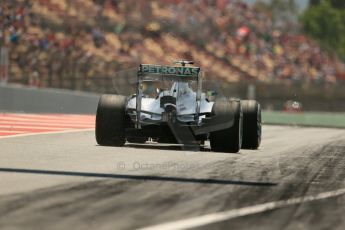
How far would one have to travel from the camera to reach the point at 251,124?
12.1 m

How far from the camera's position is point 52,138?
13156mm

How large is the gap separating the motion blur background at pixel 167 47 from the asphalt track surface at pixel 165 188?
10.8 m

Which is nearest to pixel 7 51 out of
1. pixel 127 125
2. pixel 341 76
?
pixel 127 125

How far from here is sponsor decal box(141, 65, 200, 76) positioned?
11.3 meters

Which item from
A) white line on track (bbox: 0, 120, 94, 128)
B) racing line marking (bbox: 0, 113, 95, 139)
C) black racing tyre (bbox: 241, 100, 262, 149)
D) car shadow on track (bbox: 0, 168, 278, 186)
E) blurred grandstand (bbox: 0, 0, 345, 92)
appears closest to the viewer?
car shadow on track (bbox: 0, 168, 278, 186)

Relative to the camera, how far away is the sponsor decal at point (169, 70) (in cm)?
1127

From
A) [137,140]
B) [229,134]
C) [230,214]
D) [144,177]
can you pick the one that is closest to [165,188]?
[144,177]

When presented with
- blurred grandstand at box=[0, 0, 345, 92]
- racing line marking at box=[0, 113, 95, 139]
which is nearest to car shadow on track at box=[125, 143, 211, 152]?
racing line marking at box=[0, 113, 95, 139]

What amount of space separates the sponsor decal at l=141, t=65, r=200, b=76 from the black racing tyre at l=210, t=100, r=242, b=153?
2.14ft

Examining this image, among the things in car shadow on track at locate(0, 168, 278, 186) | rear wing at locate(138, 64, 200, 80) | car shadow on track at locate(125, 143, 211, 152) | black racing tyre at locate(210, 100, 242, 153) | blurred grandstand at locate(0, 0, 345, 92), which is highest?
blurred grandstand at locate(0, 0, 345, 92)

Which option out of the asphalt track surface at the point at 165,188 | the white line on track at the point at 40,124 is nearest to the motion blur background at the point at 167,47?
the white line on track at the point at 40,124

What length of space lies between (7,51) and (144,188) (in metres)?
15.6

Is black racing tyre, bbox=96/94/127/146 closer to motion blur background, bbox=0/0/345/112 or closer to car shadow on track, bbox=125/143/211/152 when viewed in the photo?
car shadow on track, bbox=125/143/211/152

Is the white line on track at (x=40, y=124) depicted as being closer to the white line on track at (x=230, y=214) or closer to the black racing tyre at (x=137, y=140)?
the black racing tyre at (x=137, y=140)
